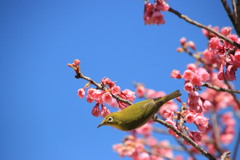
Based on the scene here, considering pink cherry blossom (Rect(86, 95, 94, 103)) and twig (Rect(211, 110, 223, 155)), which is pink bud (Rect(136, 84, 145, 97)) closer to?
twig (Rect(211, 110, 223, 155))

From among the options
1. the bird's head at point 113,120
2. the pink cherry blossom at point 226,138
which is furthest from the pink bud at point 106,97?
the pink cherry blossom at point 226,138

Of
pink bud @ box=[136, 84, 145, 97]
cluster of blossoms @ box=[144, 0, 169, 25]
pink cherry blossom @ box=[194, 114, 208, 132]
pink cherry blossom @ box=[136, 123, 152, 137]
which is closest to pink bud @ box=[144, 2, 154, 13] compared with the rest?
cluster of blossoms @ box=[144, 0, 169, 25]

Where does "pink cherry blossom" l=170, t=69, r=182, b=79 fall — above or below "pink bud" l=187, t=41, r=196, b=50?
below

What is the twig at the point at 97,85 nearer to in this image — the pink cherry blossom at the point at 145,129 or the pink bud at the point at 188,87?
the pink bud at the point at 188,87

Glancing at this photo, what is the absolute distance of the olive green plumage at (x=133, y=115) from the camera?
9.21 feet

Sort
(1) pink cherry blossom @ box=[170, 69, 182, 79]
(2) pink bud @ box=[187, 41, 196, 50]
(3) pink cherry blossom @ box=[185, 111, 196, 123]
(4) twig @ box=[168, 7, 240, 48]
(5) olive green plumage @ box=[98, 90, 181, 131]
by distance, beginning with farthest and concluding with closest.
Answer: (2) pink bud @ box=[187, 41, 196, 50]
(1) pink cherry blossom @ box=[170, 69, 182, 79]
(3) pink cherry blossom @ box=[185, 111, 196, 123]
(5) olive green plumage @ box=[98, 90, 181, 131]
(4) twig @ box=[168, 7, 240, 48]

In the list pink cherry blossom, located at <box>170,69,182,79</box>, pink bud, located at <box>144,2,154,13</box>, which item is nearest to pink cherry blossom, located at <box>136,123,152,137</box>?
pink bud, located at <box>144,2,154,13</box>

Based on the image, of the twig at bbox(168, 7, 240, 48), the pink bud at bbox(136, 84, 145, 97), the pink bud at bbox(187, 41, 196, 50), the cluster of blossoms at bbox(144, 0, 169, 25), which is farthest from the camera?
the pink bud at bbox(136, 84, 145, 97)

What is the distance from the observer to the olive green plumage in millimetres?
2807

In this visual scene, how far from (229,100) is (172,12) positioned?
20.6 feet

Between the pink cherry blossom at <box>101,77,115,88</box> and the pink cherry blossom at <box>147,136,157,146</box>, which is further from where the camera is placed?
the pink cherry blossom at <box>147,136,157,146</box>

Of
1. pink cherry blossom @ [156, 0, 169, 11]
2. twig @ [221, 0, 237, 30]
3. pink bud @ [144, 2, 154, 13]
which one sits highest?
pink bud @ [144, 2, 154, 13]

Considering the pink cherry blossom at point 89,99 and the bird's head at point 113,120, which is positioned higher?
the pink cherry blossom at point 89,99

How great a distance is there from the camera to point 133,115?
9.23 ft
